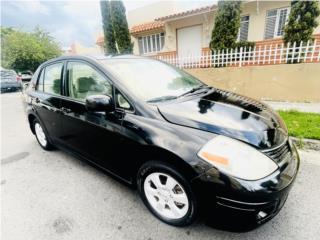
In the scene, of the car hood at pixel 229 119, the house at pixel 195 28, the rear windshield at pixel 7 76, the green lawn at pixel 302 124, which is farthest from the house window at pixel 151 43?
the car hood at pixel 229 119

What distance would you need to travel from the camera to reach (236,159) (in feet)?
4.94

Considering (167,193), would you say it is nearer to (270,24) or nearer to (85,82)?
(85,82)

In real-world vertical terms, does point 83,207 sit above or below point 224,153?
below

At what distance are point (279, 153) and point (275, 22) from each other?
10.2m

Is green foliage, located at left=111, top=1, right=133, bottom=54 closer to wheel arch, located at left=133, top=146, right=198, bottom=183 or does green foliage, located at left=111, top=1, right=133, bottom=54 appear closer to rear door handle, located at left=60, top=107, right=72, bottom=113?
rear door handle, located at left=60, top=107, right=72, bottom=113

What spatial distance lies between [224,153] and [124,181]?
1.20 meters

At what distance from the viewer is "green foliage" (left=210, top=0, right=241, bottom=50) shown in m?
6.92

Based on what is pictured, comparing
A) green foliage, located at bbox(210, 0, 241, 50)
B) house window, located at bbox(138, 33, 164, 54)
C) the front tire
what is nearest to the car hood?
Answer: the front tire

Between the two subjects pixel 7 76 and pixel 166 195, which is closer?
pixel 166 195

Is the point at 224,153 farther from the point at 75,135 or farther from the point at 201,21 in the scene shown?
the point at 201,21

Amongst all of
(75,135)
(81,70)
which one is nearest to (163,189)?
(75,135)

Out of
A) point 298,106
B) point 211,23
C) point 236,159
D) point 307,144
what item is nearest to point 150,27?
point 211,23

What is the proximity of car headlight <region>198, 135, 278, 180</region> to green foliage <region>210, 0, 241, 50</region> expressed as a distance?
683 cm

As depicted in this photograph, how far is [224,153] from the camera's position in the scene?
1.53 metres
